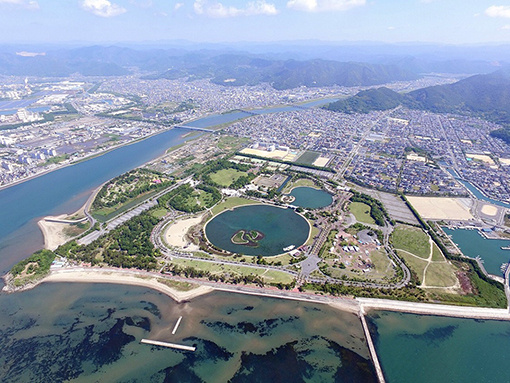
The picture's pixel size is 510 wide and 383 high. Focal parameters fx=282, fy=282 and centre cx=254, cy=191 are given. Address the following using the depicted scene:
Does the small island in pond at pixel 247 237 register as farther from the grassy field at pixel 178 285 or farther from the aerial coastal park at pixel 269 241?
the grassy field at pixel 178 285

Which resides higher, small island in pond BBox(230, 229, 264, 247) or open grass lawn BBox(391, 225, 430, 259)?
open grass lawn BBox(391, 225, 430, 259)

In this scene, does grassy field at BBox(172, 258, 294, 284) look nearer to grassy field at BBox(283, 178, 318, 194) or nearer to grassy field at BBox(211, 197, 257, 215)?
grassy field at BBox(211, 197, 257, 215)

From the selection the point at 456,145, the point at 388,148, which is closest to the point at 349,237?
the point at 388,148

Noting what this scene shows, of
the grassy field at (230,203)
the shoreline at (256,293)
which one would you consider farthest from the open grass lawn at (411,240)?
the grassy field at (230,203)

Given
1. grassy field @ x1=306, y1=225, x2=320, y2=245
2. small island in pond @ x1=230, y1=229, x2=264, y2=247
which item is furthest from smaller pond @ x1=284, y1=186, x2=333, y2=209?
small island in pond @ x1=230, y1=229, x2=264, y2=247

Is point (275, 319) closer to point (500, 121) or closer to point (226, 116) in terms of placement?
point (226, 116)
